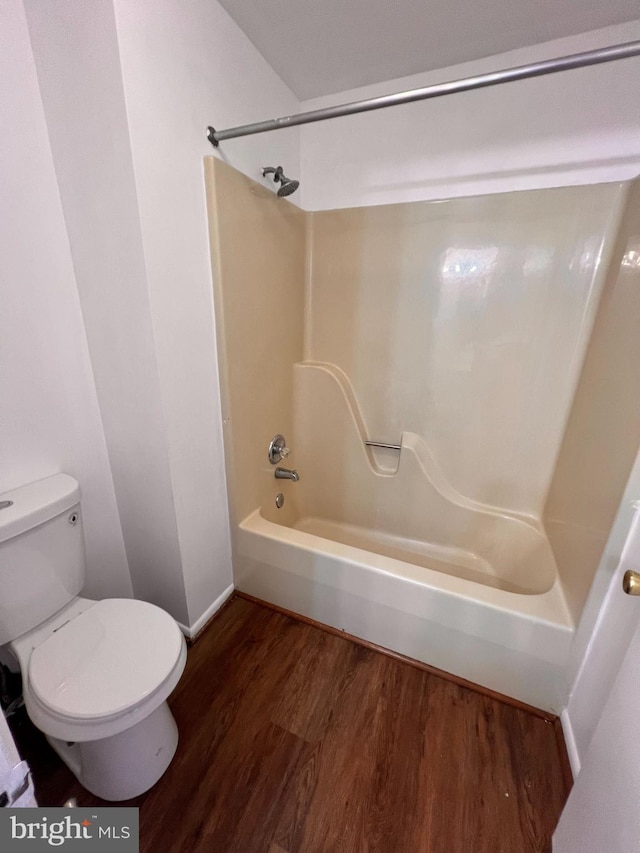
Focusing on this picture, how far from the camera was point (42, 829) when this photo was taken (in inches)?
23.6

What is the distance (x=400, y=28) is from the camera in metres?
1.20

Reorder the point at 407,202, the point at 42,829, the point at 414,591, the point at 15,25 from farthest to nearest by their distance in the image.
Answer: the point at 407,202, the point at 414,591, the point at 15,25, the point at 42,829

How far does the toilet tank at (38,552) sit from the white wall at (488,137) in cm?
165

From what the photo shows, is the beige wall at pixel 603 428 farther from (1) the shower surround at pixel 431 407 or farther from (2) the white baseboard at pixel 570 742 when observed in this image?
Result: (2) the white baseboard at pixel 570 742

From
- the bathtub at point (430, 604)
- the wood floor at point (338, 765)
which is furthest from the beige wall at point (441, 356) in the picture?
the wood floor at point (338, 765)

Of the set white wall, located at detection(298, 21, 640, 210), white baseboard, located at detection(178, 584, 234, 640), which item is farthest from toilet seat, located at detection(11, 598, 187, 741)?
white wall, located at detection(298, 21, 640, 210)

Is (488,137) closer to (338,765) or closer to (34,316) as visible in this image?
(34,316)

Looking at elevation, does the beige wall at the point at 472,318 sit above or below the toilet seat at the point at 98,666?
above

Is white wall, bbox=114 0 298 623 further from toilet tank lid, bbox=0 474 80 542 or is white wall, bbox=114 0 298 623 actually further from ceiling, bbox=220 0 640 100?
toilet tank lid, bbox=0 474 80 542

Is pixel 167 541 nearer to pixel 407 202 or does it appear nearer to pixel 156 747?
pixel 156 747

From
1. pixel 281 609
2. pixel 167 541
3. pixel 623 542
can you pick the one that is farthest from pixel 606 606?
pixel 167 541

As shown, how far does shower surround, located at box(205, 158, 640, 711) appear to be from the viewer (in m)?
1.24

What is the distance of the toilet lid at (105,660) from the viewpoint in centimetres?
85

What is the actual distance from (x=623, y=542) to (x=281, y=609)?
1.37 meters
